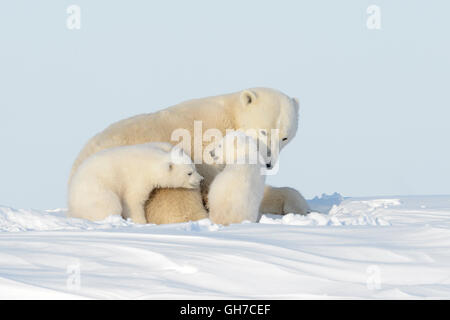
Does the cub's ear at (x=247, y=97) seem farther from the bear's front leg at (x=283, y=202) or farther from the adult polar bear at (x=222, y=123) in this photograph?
the bear's front leg at (x=283, y=202)

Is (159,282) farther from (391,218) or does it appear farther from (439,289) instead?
(391,218)

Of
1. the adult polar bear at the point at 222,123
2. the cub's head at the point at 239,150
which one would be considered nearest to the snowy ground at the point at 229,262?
the cub's head at the point at 239,150

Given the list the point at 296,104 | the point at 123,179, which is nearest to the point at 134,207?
the point at 123,179

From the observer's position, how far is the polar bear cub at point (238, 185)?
685cm

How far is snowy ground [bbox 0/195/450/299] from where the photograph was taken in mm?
4086

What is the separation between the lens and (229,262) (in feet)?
15.1

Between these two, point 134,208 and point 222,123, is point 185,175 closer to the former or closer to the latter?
point 134,208

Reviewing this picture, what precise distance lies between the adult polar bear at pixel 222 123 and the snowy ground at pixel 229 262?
6.51ft

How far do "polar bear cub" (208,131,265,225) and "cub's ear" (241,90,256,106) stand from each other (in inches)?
44.4

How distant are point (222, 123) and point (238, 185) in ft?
5.06

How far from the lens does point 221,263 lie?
457 centimetres

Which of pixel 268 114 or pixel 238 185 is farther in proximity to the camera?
pixel 268 114

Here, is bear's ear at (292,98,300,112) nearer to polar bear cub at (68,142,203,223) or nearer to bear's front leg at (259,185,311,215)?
bear's front leg at (259,185,311,215)
